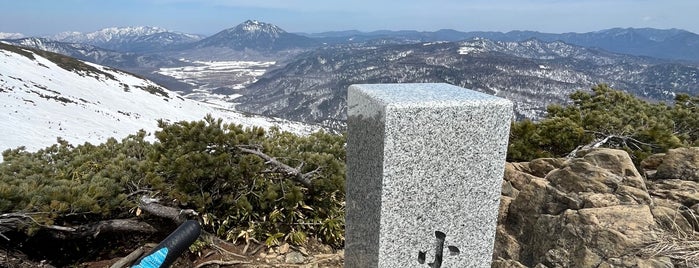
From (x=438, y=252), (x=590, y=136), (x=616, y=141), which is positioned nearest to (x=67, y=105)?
(x=590, y=136)

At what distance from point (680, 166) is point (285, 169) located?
488 cm

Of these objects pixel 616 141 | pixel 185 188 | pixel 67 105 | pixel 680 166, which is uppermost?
pixel 680 166

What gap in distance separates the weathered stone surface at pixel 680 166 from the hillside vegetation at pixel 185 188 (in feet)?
6.39

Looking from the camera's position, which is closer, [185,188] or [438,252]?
[438,252]

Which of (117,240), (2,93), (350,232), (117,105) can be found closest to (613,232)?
(350,232)

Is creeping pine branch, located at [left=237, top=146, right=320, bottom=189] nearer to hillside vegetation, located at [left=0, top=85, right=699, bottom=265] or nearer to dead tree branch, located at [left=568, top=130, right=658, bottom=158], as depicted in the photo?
hillside vegetation, located at [left=0, top=85, right=699, bottom=265]

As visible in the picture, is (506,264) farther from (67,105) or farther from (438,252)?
(67,105)

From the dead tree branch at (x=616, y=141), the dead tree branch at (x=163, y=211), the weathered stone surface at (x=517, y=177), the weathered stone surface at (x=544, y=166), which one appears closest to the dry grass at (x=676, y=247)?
the weathered stone surface at (x=517, y=177)

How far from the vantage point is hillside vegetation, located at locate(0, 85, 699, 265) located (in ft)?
14.3

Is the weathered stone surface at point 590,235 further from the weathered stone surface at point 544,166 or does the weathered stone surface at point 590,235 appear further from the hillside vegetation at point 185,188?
the hillside vegetation at point 185,188

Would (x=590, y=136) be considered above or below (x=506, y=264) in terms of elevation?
above

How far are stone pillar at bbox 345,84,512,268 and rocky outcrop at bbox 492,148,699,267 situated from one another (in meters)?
1.01

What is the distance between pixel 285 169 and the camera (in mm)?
5754

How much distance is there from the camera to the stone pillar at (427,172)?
2.72m
